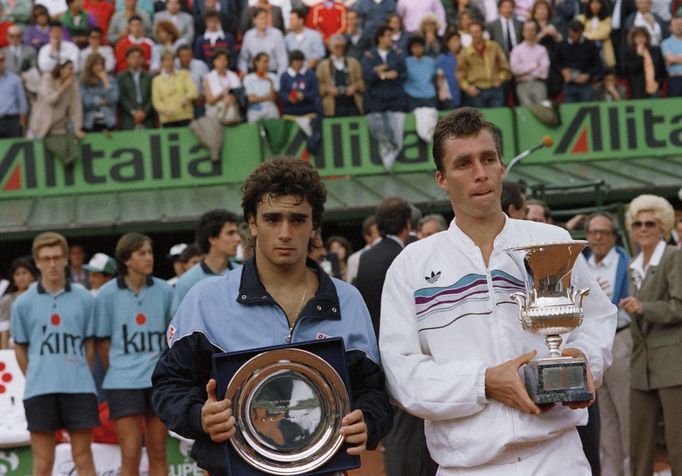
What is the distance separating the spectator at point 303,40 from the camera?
18.3 metres

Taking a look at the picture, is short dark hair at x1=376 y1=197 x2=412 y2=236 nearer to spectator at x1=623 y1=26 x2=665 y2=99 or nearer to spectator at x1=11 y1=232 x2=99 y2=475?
spectator at x1=11 y1=232 x2=99 y2=475

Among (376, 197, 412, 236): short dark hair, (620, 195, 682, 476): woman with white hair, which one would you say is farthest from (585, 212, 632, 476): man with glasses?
(376, 197, 412, 236): short dark hair

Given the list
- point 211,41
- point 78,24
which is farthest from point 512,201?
point 78,24

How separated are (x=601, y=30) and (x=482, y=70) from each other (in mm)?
2173

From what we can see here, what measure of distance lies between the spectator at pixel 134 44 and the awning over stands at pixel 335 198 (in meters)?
1.79

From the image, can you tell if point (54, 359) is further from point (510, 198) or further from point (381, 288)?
point (510, 198)

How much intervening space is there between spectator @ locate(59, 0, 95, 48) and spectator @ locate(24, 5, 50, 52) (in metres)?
0.31

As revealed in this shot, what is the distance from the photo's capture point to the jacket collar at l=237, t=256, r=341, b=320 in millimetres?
4469

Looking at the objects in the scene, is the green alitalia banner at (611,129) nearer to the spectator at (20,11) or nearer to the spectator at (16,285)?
the spectator at (20,11)

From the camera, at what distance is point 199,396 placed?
4.43 metres

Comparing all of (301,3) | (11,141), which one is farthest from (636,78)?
(11,141)

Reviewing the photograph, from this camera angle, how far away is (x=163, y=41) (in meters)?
17.9

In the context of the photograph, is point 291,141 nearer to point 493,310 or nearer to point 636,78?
point 636,78

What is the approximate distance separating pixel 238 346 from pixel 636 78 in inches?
621
